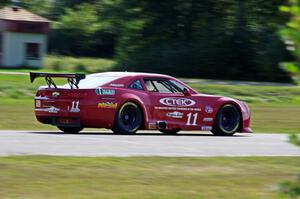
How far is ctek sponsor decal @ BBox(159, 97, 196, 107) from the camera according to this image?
17594 millimetres

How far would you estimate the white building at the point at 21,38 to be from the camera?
54.8 m

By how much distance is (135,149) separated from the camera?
1334 cm

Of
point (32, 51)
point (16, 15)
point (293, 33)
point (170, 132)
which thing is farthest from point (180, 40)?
point (293, 33)

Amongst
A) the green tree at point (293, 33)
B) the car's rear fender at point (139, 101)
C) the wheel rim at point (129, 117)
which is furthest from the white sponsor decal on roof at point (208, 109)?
the green tree at point (293, 33)

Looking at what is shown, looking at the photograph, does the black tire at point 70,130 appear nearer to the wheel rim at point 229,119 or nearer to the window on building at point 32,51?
the wheel rim at point 229,119

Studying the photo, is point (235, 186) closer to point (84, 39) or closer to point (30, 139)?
point (30, 139)

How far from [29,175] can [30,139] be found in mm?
4832

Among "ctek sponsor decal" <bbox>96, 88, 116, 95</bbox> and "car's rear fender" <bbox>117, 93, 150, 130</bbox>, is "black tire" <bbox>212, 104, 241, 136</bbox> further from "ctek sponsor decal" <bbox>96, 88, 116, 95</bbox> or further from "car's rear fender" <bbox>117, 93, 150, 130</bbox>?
"ctek sponsor decal" <bbox>96, 88, 116, 95</bbox>

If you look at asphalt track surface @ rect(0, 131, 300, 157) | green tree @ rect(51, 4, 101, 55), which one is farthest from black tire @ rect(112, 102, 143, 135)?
green tree @ rect(51, 4, 101, 55)

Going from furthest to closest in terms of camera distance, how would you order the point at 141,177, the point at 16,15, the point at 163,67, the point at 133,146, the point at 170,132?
Result: the point at 16,15 → the point at 163,67 → the point at 170,132 → the point at 133,146 → the point at 141,177

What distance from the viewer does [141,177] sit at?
10.0 metres

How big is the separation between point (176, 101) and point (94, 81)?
187cm

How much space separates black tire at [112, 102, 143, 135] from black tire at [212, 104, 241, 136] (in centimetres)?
208

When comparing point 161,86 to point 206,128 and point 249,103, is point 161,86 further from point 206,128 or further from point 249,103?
point 249,103
